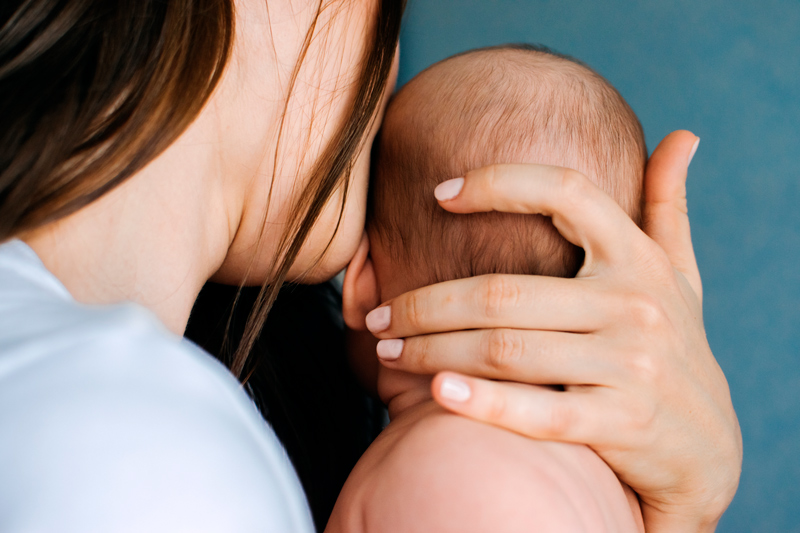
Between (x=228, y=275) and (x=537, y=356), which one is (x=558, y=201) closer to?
(x=537, y=356)

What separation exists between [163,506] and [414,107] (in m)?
0.59

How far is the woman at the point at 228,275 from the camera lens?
8.8 inches

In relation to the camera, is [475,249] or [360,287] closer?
[475,249]

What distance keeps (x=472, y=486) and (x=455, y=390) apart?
8 cm

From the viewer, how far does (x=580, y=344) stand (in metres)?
0.54

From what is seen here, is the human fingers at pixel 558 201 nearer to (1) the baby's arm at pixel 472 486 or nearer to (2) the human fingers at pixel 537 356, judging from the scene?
(2) the human fingers at pixel 537 356

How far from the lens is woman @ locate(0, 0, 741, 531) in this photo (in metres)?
0.22

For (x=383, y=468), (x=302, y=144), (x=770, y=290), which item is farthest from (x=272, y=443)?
(x=770, y=290)

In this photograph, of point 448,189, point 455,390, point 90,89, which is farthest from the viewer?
point 448,189

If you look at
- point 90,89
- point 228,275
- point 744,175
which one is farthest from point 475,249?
point 744,175

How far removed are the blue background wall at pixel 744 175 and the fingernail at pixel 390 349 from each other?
3.02ft

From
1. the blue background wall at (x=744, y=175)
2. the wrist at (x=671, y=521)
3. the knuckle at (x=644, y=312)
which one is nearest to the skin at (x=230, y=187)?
the knuckle at (x=644, y=312)

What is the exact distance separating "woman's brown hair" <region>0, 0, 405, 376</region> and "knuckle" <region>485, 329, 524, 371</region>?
1.18 feet

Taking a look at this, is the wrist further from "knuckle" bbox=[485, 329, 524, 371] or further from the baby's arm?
"knuckle" bbox=[485, 329, 524, 371]
